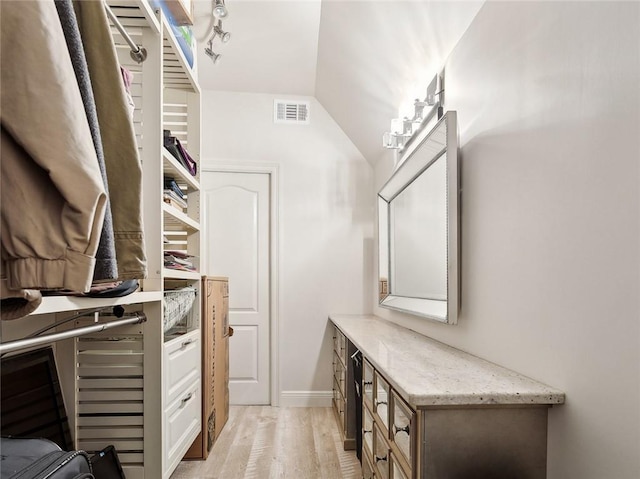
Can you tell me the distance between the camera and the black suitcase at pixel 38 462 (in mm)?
940

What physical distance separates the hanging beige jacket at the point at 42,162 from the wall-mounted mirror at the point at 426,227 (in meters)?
1.43

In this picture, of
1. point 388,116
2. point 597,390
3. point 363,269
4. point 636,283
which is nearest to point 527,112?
point 636,283

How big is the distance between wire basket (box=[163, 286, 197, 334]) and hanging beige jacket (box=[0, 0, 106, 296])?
1214 millimetres

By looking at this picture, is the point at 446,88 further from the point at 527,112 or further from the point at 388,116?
the point at 388,116

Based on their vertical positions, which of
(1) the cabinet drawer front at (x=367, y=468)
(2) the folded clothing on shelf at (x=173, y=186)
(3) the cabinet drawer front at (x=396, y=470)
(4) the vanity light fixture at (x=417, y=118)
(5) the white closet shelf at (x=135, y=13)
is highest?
(5) the white closet shelf at (x=135, y=13)

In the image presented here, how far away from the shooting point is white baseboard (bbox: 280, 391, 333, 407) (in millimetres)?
3637

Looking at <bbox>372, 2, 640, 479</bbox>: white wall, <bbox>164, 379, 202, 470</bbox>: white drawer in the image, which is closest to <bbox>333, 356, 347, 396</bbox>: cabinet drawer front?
<bbox>164, 379, 202, 470</bbox>: white drawer

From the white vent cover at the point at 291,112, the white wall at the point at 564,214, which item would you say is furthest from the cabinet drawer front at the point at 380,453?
the white vent cover at the point at 291,112

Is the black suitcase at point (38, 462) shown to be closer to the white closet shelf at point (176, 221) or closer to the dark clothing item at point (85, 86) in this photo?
the dark clothing item at point (85, 86)

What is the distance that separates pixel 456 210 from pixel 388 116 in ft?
4.32

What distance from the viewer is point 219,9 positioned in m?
2.57

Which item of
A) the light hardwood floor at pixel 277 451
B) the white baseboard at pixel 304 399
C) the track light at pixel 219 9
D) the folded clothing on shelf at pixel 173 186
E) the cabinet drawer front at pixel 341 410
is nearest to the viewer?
the folded clothing on shelf at pixel 173 186

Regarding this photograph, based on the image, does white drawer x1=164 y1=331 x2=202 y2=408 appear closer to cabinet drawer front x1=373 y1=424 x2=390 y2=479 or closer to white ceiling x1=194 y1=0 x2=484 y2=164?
cabinet drawer front x1=373 y1=424 x2=390 y2=479

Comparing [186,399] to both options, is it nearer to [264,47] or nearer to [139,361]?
[139,361]
